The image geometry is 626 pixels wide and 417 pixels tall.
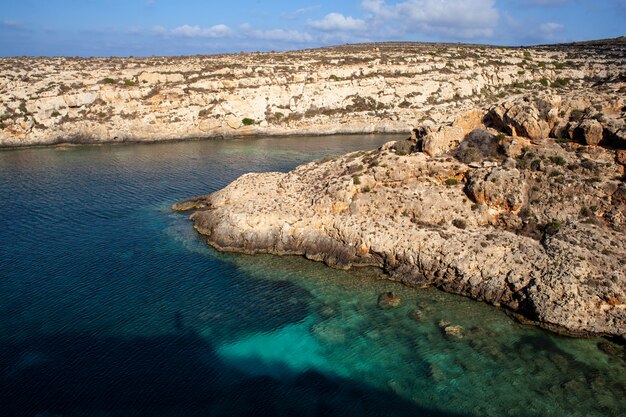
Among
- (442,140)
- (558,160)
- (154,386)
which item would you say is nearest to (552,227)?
(558,160)

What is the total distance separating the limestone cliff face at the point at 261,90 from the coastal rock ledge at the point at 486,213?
5087cm

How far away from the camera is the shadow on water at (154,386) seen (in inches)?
768

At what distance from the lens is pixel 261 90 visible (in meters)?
90.1

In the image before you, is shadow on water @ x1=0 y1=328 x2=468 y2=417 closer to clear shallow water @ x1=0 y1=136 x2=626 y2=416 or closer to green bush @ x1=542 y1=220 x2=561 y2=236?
clear shallow water @ x1=0 y1=136 x2=626 y2=416

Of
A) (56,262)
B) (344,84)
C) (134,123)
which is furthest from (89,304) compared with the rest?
(344,84)

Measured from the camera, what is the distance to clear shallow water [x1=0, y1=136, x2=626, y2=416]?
20.0 meters

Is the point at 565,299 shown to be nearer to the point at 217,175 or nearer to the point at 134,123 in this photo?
the point at 217,175

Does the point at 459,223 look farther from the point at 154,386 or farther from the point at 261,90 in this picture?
the point at 261,90

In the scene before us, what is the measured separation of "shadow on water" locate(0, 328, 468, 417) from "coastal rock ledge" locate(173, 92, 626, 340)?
11359 millimetres

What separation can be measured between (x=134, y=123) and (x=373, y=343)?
71.4 m

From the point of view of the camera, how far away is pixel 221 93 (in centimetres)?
8781

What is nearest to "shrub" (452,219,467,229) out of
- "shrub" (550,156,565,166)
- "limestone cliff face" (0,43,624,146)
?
"shrub" (550,156,565,166)

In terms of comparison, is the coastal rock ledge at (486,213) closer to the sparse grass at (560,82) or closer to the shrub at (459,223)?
the shrub at (459,223)

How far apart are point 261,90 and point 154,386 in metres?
76.3
